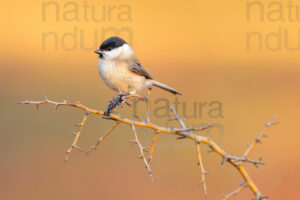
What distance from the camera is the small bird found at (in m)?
3.52

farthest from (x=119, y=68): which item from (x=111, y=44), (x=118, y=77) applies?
(x=111, y=44)

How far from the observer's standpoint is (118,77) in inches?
139

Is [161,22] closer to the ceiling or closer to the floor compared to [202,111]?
closer to the ceiling

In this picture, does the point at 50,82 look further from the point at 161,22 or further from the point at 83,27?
the point at 161,22

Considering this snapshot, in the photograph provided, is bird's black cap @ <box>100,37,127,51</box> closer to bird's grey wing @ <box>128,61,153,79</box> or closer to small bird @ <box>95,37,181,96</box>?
small bird @ <box>95,37,181,96</box>

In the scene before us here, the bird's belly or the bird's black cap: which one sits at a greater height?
the bird's black cap

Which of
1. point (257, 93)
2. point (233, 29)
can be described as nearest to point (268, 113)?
point (257, 93)

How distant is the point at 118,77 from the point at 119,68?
0.09 meters

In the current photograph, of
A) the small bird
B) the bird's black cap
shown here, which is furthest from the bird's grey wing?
the bird's black cap

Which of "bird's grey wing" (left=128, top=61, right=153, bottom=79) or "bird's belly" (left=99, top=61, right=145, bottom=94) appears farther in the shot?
"bird's grey wing" (left=128, top=61, right=153, bottom=79)

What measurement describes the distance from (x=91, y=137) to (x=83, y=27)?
14.1 feet

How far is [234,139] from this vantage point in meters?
8.42

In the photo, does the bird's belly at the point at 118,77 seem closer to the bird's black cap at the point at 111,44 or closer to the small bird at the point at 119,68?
the small bird at the point at 119,68

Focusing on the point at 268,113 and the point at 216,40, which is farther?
the point at 216,40
